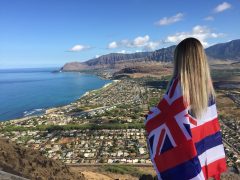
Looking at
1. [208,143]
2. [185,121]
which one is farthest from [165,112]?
[208,143]

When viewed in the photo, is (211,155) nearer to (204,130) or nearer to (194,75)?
(204,130)

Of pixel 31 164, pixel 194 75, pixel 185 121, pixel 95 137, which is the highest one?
pixel 194 75

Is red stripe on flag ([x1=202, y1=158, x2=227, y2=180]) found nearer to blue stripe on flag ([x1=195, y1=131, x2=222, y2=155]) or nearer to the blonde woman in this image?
the blonde woman

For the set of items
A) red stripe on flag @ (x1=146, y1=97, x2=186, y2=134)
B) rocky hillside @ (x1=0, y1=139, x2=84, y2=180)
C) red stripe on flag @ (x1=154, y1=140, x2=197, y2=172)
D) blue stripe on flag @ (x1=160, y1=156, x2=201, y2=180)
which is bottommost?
rocky hillside @ (x1=0, y1=139, x2=84, y2=180)

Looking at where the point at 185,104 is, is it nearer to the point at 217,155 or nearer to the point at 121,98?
the point at 217,155

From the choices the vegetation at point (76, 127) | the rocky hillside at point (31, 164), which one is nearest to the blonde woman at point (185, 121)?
the rocky hillside at point (31, 164)

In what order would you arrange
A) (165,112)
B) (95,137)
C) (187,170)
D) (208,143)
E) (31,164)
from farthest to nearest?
(95,137)
(31,164)
(208,143)
(165,112)
(187,170)

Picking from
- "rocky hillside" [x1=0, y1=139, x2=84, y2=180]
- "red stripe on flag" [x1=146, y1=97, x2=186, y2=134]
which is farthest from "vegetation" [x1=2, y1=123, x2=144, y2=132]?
"red stripe on flag" [x1=146, y1=97, x2=186, y2=134]
